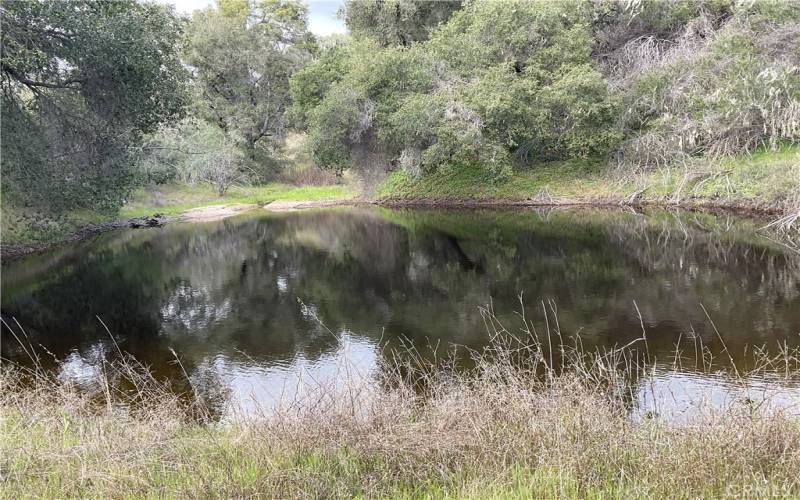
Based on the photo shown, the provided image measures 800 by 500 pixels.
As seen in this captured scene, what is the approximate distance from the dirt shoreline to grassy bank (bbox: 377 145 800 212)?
0.29 feet

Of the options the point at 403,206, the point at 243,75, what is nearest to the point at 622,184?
the point at 403,206

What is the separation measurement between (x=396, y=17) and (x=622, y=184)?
18808 millimetres

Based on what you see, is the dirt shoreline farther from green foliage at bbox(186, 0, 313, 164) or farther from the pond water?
green foliage at bbox(186, 0, 313, 164)

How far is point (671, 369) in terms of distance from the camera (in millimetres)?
7281

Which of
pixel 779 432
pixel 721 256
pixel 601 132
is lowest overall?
pixel 721 256

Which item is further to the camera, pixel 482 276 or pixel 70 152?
pixel 70 152

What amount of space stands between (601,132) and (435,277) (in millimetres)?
15815

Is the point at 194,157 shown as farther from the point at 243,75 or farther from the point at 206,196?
the point at 243,75

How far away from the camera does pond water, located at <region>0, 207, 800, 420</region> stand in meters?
8.48

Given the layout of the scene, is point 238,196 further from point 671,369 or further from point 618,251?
point 671,369

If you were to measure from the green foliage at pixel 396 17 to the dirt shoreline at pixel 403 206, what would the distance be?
1111 cm

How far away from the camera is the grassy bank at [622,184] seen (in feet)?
66.6

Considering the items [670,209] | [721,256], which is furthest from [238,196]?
[721,256]

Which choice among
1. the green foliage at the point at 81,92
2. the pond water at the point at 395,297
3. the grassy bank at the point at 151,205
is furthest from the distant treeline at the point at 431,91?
the pond water at the point at 395,297
